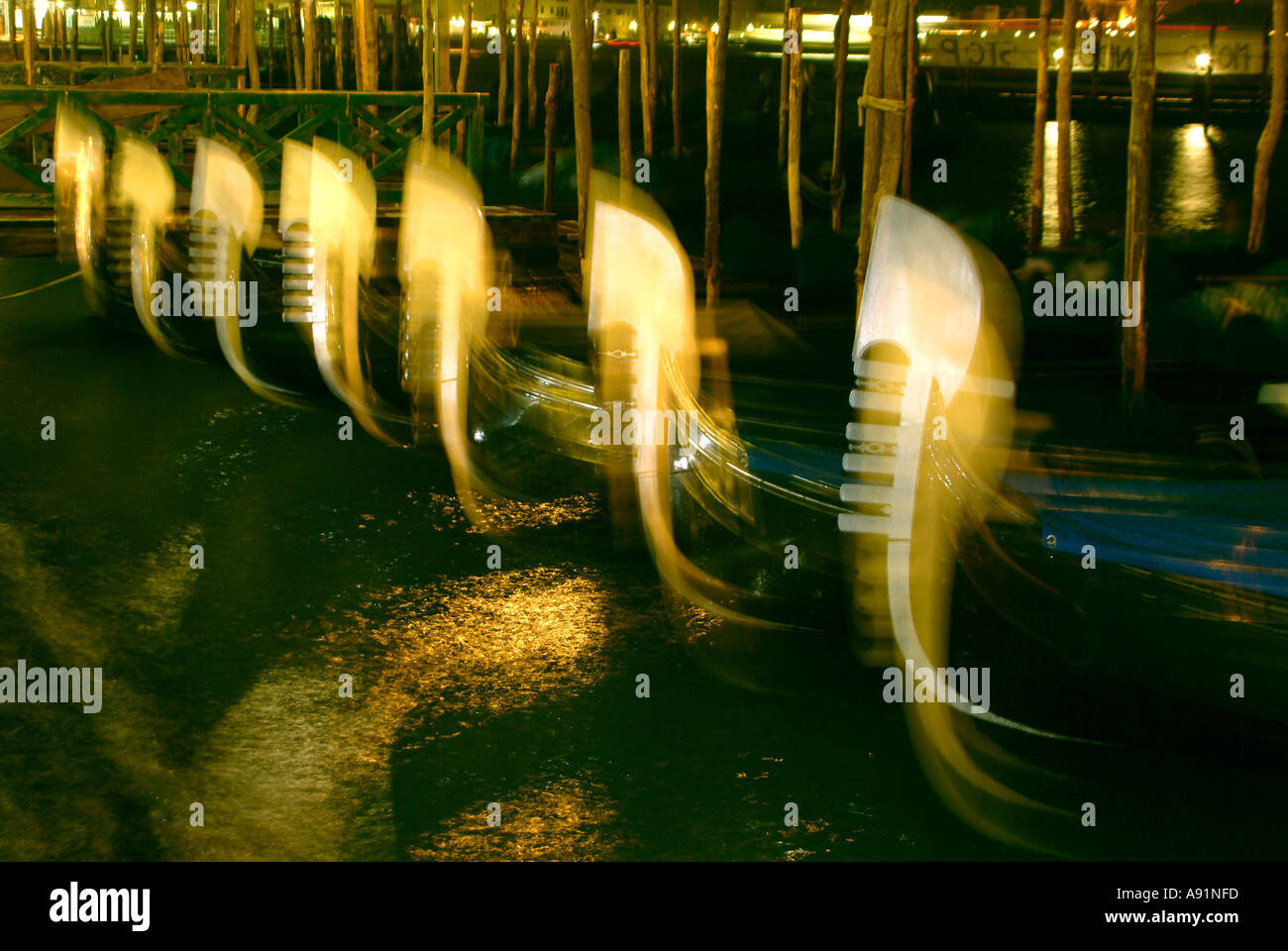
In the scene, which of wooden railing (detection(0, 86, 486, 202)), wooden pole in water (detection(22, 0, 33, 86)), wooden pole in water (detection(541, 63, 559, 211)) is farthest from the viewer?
wooden pole in water (detection(22, 0, 33, 86))

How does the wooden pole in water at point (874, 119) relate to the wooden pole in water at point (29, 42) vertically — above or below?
below

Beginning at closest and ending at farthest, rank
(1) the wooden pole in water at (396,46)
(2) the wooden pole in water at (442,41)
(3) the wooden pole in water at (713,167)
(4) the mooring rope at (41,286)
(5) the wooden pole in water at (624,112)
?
(2) the wooden pole in water at (442,41) → (3) the wooden pole in water at (713,167) → (5) the wooden pole in water at (624,112) → (4) the mooring rope at (41,286) → (1) the wooden pole in water at (396,46)

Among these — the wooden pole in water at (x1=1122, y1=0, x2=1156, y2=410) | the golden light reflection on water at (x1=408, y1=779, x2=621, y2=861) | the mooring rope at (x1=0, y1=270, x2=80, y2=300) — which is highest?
the wooden pole in water at (x1=1122, y1=0, x2=1156, y2=410)

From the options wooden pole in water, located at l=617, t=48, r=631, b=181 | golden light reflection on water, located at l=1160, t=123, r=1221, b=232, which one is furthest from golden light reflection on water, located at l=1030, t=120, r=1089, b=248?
wooden pole in water, located at l=617, t=48, r=631, b=181

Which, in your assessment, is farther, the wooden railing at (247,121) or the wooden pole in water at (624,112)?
the wooden pole in water at (624,112)

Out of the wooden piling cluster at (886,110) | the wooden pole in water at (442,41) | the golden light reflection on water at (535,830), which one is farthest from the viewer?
the wooden pole in water at (442,41)

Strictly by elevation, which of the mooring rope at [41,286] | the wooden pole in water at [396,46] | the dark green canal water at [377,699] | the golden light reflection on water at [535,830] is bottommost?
the golden light reflection on water at [535,830]

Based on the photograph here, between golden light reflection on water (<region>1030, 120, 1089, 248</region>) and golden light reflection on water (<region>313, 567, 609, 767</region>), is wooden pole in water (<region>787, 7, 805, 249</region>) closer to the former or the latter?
golden light reflection on water (<region>1030, 120, 1089, 248</region>)

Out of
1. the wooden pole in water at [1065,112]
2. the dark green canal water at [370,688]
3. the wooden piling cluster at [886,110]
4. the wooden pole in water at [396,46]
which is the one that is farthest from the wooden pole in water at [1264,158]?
the wooden pole in water at [396,46]

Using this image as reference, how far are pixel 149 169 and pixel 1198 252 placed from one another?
6.09m

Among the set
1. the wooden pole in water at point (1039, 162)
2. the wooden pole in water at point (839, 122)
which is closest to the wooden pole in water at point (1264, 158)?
the wooden pole in water at point (1039, 162)

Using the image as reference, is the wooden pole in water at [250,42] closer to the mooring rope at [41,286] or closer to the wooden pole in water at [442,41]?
the wooden pole in water at [442,41]
